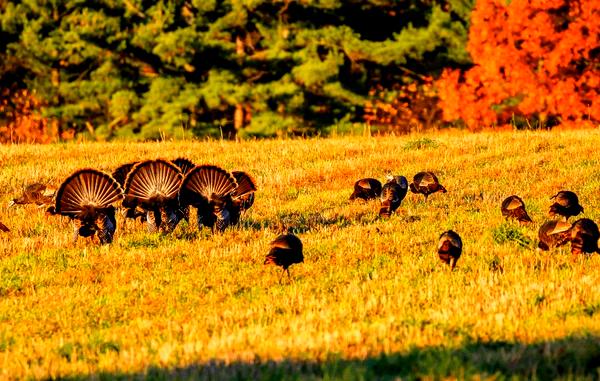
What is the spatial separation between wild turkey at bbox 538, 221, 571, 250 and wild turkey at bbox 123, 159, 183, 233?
4.79m

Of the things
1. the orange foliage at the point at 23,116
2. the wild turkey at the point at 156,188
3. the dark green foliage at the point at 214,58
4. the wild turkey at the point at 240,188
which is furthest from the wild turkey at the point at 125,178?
the orange foliage at the point at 23,116

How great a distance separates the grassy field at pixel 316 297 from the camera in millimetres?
7832

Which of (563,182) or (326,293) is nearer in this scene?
(326,293)

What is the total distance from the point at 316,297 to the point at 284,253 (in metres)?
0.95

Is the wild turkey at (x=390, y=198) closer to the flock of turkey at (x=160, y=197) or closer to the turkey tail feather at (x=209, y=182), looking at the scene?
the flock of turkey at (x=160, y=197)

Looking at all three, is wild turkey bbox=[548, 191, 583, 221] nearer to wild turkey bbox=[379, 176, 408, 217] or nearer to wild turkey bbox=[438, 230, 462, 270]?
wild turkey bbox=[379, 176, 408, 217]

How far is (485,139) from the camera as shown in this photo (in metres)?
27.3

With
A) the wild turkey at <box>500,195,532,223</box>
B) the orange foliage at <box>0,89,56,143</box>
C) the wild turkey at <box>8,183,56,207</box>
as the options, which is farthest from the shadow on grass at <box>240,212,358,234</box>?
the orange foliage at <box>0,89,56,143</box>

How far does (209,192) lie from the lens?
14.5 metres

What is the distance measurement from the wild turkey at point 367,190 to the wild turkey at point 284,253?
6.50 meters

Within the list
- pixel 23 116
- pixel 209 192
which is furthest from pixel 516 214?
pixel 23 116

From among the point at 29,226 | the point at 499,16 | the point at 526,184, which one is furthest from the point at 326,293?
the point at 499,16

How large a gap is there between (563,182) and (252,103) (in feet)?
84.6

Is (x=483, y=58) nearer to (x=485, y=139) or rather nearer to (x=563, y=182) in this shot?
(x=485, y=139)
